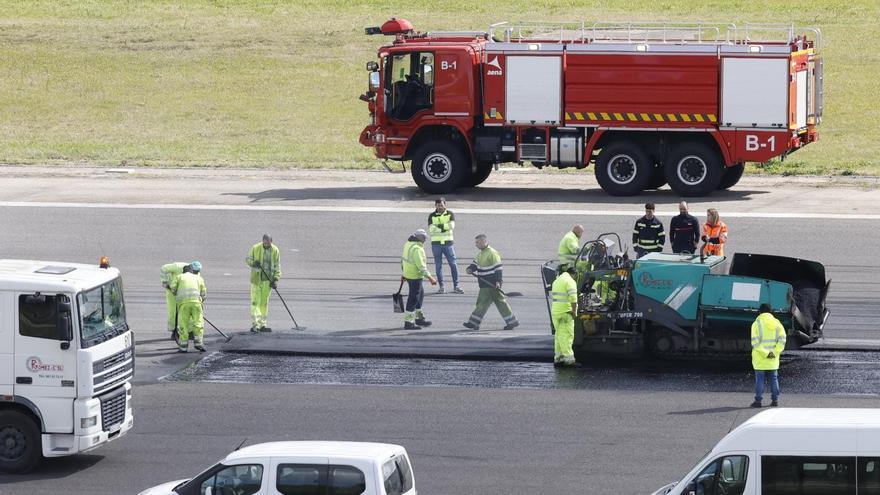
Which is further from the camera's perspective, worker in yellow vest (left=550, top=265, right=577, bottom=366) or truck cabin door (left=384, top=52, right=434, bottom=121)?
truck cabin door (left=384, top=52, right=434, bottom=121)

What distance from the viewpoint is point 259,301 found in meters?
21.3

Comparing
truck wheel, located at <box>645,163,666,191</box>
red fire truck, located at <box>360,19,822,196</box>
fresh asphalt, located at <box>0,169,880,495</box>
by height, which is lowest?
fresh asphalt, located at <box>0,169,880,495</box>

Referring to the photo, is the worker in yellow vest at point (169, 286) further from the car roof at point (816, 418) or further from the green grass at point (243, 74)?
the green grass at point (243, 74)

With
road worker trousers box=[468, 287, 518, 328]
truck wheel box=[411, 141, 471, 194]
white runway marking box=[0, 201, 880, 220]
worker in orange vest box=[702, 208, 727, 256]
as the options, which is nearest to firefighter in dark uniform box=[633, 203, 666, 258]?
worker in orange vest box=[702, 208, 727, 256]

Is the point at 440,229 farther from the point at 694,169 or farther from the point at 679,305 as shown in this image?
the point at 694,169

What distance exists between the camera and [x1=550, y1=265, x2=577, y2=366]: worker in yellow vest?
1864 centimetres

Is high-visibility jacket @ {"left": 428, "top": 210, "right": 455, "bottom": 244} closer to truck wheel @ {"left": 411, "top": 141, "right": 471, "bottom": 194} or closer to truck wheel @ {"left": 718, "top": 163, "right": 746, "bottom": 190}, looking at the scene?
truck wheel @ {"left": 411, "top": 141, "right": 471, "bottom": 194}

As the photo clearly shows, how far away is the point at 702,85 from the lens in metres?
30.0

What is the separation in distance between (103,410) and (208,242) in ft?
40.2

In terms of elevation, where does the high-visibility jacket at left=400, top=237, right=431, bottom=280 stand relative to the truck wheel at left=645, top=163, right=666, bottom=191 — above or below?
below

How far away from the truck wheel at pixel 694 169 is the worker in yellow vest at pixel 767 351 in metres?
13.6

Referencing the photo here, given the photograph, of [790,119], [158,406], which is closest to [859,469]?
[158,406]

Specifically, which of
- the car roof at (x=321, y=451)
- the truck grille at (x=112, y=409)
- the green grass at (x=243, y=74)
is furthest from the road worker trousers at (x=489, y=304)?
the green grass at (x=243, y=74)

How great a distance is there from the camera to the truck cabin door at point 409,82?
102ft
